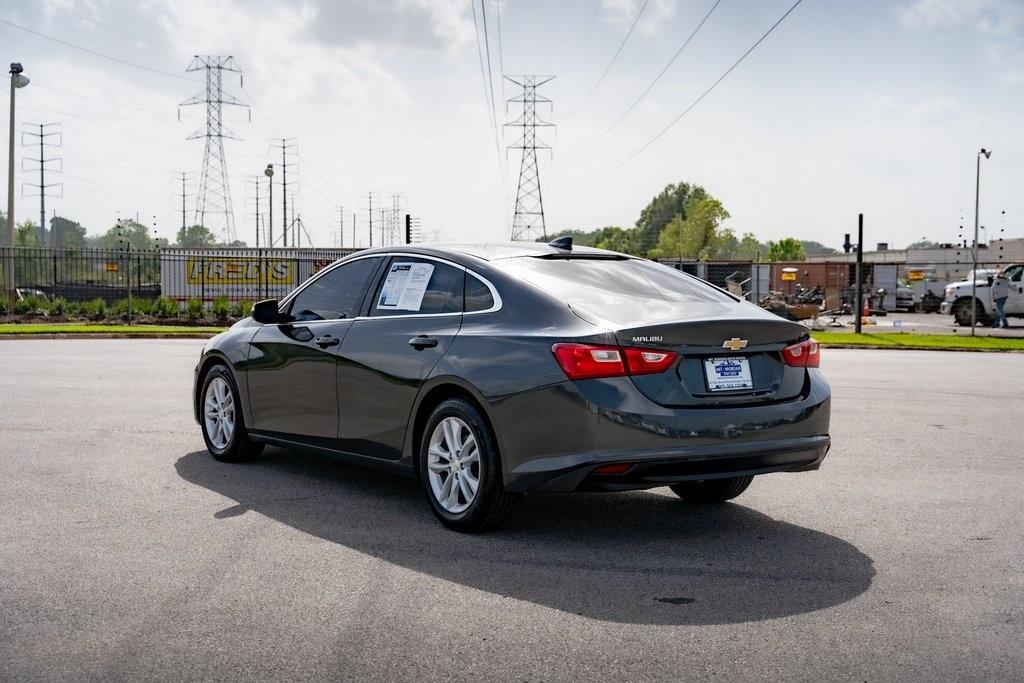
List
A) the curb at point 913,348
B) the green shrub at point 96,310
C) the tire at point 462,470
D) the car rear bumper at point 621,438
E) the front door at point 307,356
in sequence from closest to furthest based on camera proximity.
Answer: the car rear bumper at point 621,438
the tire at point 462,470
the front door at point 307,356
the curb at point 913,348
the green shrub at point 96,310

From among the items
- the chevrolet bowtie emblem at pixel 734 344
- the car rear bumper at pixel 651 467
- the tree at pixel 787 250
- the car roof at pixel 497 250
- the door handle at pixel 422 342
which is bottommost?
the car rear bumper at pixel 651 467

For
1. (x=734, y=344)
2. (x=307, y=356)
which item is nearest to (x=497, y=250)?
(x=307, y=356)

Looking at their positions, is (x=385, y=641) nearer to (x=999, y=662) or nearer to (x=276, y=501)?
(x=999, y=662)

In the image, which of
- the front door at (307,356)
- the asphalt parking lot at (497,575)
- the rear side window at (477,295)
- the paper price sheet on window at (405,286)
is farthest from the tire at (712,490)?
the front door at (307,356)

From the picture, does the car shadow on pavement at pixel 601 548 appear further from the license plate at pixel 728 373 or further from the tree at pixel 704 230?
the tree at pixel 704 230

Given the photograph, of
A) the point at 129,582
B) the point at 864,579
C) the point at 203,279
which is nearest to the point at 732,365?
the point at 864,579

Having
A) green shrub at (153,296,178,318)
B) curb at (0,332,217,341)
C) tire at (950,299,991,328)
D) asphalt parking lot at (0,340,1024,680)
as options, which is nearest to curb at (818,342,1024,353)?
tire at (950,299,991,328)

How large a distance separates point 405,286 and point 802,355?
2392 mm

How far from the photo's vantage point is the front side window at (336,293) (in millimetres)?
7304

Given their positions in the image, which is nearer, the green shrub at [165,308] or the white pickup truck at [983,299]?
the green shrub at [165,308]

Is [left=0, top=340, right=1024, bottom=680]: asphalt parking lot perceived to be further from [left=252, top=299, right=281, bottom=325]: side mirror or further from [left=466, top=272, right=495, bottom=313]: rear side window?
[left=466, top=272, right=495, bottom=313]: rear side window

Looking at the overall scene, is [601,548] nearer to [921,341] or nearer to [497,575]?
[497,575]

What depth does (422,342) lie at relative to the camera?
639cm

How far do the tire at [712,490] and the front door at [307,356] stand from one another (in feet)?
7.33
